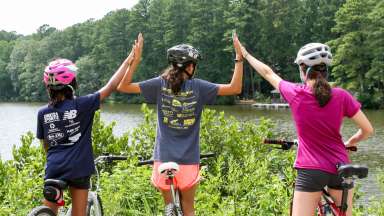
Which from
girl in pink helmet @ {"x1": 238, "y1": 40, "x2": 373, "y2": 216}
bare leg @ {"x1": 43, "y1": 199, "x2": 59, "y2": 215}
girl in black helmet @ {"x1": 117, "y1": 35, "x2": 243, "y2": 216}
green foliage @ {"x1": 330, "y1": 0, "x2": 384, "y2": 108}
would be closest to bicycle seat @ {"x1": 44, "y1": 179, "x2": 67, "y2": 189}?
bare leg @ {"x1": 43, "y1": 199, "x2": 59, "y2": 215}

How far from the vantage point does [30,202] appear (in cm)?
609

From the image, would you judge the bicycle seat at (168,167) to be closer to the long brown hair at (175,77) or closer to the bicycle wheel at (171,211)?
the bicycle wheel at (171,211)

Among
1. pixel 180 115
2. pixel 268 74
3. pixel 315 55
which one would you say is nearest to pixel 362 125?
pixel 315 55

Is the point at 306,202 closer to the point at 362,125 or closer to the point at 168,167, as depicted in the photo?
the point at 362,125

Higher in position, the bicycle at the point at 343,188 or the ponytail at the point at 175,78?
the ponytail at the point at 175,78

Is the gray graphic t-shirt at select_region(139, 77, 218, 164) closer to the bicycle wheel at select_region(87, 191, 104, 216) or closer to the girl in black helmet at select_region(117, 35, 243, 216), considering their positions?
the girl in black helmet at select_region(117, 35, 243, 216)

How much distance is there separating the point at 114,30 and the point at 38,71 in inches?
829

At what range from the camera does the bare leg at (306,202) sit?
3.90 metres

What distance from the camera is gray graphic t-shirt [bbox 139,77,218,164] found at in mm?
4316

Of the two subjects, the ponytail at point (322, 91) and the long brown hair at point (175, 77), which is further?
the long brown hair at point (175, 77)

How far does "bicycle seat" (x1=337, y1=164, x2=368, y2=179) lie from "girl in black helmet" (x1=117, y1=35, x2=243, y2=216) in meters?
1.28

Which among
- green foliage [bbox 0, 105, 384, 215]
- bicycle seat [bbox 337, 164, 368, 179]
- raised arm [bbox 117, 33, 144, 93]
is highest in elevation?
raised arm [bbox 117, 33, 144, 93]

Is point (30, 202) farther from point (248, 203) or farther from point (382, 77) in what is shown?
point (382, 77)

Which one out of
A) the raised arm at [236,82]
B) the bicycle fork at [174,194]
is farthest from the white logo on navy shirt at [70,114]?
the raised arm at [236,82]
